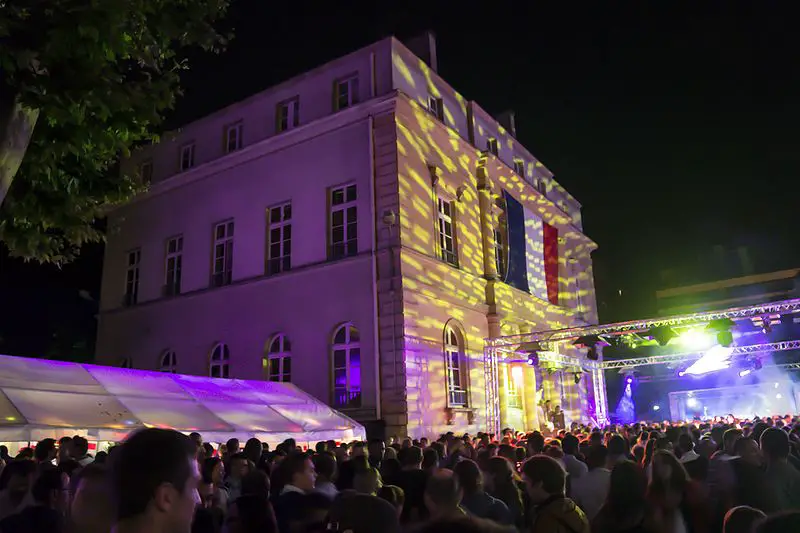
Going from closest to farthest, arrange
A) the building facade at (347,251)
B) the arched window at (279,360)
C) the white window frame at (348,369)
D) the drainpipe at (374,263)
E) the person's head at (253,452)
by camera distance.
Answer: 1. the person's head at (253,452)
2. the drainpipe at (374,263)
3. the white window frame at (348,369)
4. the building facade at (347,251)
5. the arched window at (279,360)

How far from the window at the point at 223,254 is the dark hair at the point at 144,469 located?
20873 mm

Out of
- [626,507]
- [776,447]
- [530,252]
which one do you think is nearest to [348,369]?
[530,252]

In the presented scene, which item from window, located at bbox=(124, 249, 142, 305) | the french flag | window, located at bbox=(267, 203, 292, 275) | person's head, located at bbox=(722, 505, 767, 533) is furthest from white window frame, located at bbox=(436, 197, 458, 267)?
person's head, located at bbox=(722, 505, 767, 533)

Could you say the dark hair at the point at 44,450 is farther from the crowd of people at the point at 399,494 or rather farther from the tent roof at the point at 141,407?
the tent roof at the point at 141,407

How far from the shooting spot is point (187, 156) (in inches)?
990

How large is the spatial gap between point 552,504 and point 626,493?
48 cm

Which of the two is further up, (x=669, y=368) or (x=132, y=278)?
(x=132, y=278)

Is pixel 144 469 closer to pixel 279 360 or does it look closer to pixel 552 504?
pixel 552 504

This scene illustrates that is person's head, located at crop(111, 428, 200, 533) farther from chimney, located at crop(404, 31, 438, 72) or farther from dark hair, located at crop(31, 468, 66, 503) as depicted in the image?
chimney, located at crop(404, 31, 438, 72)

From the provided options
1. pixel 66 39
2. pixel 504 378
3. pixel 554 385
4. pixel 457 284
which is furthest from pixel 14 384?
pixel 554 385

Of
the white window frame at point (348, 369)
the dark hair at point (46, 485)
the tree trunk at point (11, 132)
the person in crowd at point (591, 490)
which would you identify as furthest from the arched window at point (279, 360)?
the dark hair at point (46, 485)

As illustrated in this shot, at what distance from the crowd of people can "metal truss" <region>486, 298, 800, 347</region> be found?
1104 centimetres

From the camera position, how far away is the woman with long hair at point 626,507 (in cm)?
386

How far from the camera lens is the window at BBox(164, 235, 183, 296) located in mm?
24219
